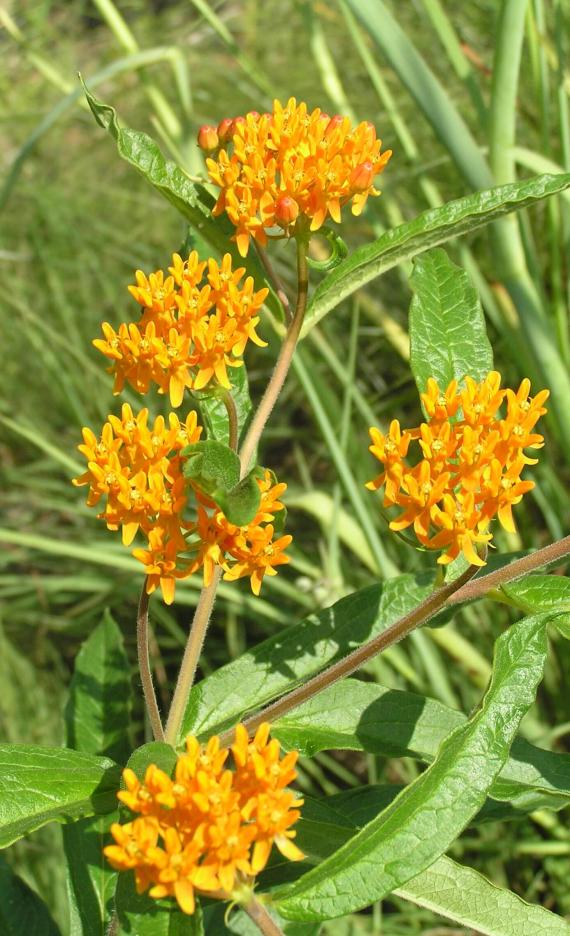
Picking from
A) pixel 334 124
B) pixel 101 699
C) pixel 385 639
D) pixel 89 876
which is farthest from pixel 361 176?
pixel 89 876

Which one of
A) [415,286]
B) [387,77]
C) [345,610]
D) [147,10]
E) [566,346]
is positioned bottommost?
[345,610]

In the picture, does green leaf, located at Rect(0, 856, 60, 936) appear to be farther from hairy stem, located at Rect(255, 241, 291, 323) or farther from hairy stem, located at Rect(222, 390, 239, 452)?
hairy stem, located at Rect(255, 241, 291, 323)

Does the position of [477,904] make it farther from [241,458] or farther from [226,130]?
[226,130]

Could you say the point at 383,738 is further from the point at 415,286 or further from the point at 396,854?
the point at 415,286

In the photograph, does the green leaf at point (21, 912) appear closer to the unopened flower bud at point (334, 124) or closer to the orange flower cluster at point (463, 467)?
the orange flower cluster at point (463, 467)

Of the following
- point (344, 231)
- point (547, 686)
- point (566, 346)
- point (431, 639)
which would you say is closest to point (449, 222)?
point (566, 346)

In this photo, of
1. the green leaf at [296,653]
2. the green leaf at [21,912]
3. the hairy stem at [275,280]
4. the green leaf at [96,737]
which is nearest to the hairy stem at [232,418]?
the hairy stem at [275,280]

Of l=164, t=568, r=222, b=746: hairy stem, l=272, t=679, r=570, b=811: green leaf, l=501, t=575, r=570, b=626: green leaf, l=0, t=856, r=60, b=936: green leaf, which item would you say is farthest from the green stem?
l=0, t=856, r=60, b=936: green leaf
